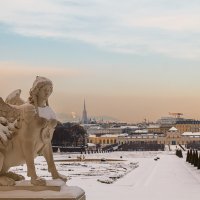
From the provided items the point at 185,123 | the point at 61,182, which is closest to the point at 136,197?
the point at 61,182

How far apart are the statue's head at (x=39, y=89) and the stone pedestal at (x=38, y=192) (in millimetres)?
936

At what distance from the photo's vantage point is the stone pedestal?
20.9 feet

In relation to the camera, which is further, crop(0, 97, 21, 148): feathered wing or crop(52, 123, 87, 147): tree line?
crop(52, 123, 87, 147): tree line

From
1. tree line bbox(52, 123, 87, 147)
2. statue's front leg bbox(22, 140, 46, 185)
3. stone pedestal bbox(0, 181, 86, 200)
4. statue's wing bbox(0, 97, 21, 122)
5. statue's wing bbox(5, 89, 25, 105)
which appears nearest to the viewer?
stone pedestal bbox(0, 181, 86, 200)

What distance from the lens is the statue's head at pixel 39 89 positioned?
21.7 ft

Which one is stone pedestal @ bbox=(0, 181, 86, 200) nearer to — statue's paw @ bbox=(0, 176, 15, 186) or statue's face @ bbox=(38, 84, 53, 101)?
statue's paw @ bbox=(0, 176, 15, 186)

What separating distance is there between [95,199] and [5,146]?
687 cm

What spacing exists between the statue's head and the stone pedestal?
3.07ft

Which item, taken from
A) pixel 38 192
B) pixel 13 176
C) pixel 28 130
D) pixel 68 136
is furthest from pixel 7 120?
pixel 68 136

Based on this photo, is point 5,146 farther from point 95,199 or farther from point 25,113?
point 95,199

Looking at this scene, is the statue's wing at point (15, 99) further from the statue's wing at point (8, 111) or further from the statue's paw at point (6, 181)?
the statue's paw at point (6, 181)

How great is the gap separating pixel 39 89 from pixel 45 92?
0.26 ft

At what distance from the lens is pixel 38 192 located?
641 centimetres

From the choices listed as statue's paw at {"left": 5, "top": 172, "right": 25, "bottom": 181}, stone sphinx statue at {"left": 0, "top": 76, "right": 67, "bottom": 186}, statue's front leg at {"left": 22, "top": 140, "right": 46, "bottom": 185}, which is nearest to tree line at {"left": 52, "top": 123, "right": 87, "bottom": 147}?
statue's paw at {"left": 5, "top": 172, "right": 25, "bottom": 181}
